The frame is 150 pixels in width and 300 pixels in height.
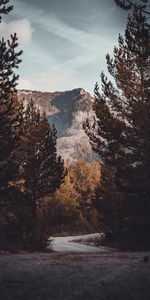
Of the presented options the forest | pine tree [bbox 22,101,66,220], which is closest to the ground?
the forest

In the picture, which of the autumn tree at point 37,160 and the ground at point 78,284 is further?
the autumn tree at point 37,160

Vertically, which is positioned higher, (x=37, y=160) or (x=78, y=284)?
(x=37, y=160)

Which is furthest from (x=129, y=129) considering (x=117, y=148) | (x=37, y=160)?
(x=37, y=160)

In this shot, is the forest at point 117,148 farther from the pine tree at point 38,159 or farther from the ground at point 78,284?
the ground at point 78,284

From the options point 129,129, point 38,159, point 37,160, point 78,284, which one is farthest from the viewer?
point 38,159

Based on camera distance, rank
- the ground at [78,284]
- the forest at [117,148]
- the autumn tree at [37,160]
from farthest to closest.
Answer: the autumn tree at [37,160], the forest at [117,148], the ground at [78,284]

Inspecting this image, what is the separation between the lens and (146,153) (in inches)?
825

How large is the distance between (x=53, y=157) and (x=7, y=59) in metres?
12.9

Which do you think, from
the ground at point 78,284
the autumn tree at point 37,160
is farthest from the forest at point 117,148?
the ground at point 78,284

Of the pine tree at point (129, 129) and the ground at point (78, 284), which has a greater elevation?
the pine tree at point (129, 129)

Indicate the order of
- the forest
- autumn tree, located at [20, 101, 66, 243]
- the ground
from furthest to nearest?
1. autumn tree, located at [20, 101, 66, 243]
2. the forest
3. the ground

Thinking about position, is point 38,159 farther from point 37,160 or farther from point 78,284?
point 78,284

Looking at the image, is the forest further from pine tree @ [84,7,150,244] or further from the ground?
the ground

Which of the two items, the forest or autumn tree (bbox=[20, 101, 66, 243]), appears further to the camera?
autumn tree (bbox=[20, 101, 66, 243])
